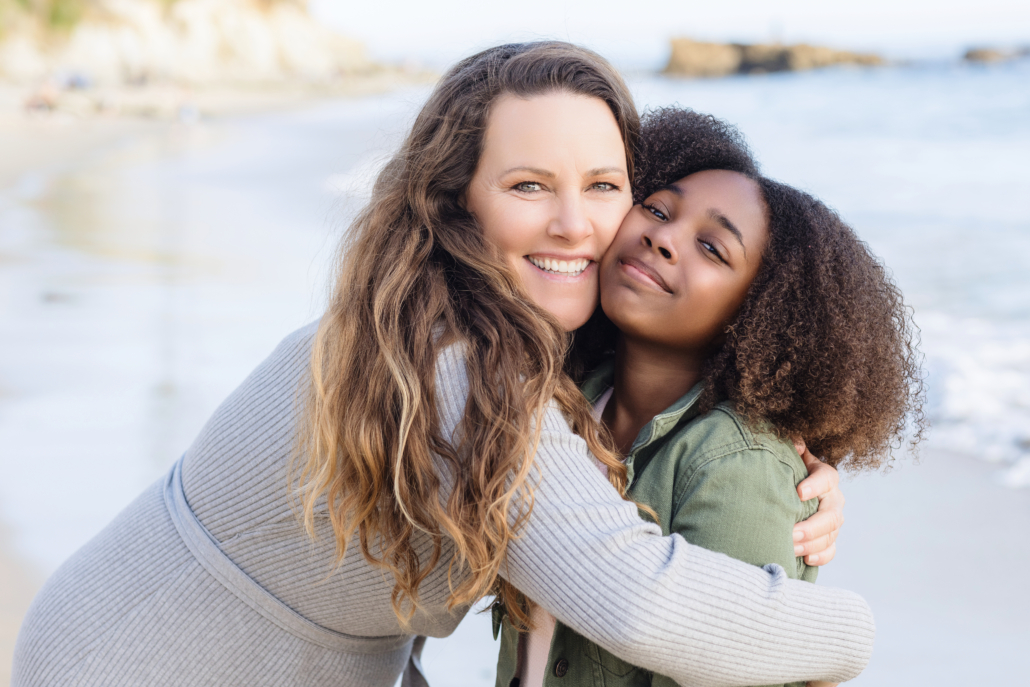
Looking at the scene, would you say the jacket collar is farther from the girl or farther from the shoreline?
the shoreline

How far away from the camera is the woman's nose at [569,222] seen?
2.21 m

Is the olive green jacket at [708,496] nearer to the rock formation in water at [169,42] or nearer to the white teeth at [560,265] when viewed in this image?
the white teeth at [560,265]

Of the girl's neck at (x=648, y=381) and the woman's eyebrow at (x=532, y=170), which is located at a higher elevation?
the woman's eyebrow at (x=532, y=170)

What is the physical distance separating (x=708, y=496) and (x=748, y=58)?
37.2m

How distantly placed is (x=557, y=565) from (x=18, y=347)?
5.74 metres

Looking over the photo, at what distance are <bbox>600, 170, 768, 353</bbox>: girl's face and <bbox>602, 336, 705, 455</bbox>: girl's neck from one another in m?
0.08

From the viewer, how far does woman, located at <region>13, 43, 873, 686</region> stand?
1.75 metres

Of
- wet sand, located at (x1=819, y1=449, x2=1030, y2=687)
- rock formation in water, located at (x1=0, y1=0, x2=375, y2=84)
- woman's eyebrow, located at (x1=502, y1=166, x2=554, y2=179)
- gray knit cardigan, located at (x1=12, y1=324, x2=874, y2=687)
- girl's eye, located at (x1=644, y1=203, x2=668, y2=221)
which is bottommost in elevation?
rock formation in water, located at (x1=0, y1=0, x2=375, y2=84)

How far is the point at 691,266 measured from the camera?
2.29 m

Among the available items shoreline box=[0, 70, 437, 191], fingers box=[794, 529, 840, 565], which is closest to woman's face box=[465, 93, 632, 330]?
shoreline box=[0, 70, 437, 191]

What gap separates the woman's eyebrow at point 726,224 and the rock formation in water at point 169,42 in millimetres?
46631

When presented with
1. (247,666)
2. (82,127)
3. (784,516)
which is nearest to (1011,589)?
(784,516)

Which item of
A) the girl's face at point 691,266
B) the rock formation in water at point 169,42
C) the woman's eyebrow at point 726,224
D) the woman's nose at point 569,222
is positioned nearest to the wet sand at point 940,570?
the girl's face at point 691,266

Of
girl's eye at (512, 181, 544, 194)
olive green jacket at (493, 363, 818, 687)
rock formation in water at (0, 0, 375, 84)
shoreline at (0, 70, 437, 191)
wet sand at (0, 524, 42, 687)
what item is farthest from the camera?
rock formation in water at (0, 0, 375, 84)
